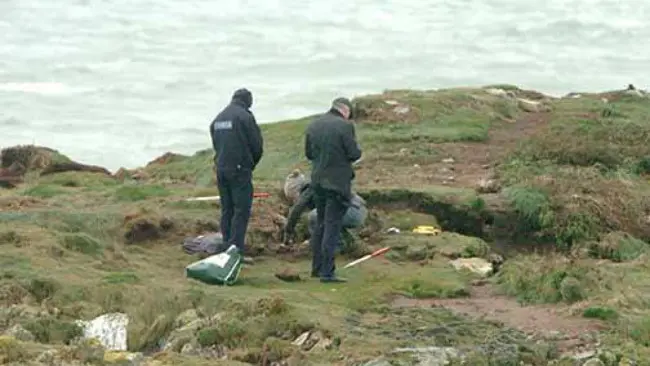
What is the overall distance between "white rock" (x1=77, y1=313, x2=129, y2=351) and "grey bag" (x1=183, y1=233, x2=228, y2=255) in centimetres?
361

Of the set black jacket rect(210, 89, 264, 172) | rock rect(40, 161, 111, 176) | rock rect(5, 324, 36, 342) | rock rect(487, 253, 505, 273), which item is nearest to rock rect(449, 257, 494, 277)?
rock rect(487, 253, 505, 273)

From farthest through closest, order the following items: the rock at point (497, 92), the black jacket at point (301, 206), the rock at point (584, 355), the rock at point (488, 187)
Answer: the rock at point (497, 92)
the rock at point (488, 187)
the black jacket at point (301, 206)
the rock at point (584, 355)

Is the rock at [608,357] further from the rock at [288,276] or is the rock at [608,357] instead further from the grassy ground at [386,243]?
the rock at [288,276]

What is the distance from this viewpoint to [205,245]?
18.6 meters

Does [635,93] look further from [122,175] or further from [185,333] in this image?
[185,333]

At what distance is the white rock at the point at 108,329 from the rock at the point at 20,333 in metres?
0.59

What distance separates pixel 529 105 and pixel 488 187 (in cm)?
1000

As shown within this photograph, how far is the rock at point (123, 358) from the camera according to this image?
1156 centimetres

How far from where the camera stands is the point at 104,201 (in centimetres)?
2258

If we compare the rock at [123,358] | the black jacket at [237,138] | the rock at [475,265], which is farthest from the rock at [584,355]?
the black jacket at [237,138]

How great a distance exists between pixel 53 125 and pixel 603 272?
1162 inches

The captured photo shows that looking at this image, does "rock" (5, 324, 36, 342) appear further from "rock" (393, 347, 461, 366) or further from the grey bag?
the grey bag

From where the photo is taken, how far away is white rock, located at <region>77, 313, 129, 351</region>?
14211 millimetres

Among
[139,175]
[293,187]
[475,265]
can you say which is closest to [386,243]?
[475,265]
